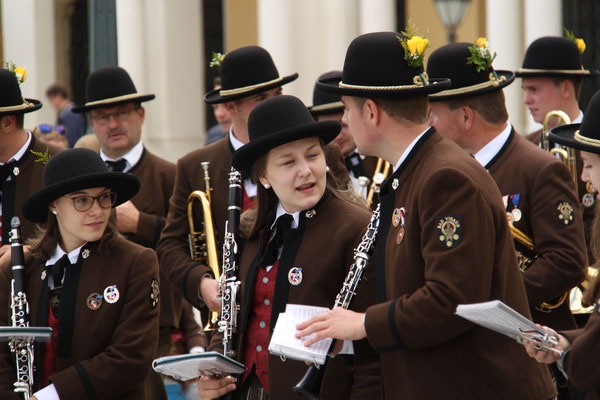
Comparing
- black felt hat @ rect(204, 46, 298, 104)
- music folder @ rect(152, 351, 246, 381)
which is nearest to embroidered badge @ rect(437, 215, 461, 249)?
music folder @ rect(152, 351, 246, 381)

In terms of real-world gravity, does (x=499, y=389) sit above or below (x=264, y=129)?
below

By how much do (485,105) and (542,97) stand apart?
177cm

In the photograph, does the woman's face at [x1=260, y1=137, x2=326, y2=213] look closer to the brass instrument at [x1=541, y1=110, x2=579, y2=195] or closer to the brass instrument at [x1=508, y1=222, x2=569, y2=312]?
the brass instrument at [x1=508, y1=222, x2=569, y2=312]

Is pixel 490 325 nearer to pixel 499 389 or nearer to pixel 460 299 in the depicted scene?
pixel 460 299

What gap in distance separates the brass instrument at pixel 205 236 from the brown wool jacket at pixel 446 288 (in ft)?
6.68

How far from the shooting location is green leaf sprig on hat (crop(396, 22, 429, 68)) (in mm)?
3670

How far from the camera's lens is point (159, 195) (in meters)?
6.72

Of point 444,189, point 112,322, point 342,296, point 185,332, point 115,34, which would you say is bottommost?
point 185,332

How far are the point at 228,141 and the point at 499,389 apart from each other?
295 cm

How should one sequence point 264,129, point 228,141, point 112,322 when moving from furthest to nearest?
point 228,141, point 112,322, point 264,129

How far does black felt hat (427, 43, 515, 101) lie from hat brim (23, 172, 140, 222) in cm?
166

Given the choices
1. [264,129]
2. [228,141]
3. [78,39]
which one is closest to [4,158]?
[228,141]

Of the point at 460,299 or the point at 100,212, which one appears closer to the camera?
the point at 460,299

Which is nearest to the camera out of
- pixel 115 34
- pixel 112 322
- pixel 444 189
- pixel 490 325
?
pixel 490 325
